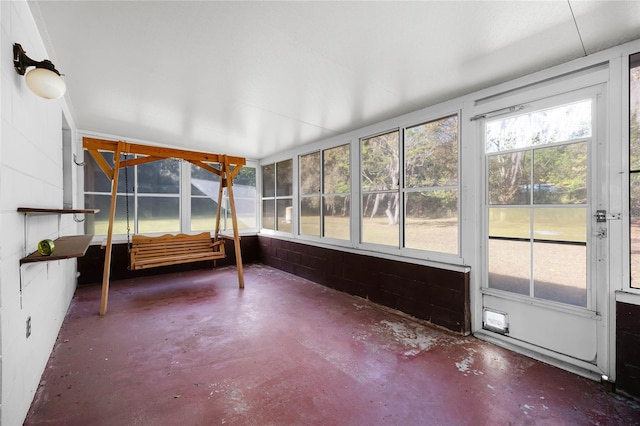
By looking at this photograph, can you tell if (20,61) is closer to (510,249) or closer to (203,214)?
(510,249)

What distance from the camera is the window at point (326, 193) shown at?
436 centimetres

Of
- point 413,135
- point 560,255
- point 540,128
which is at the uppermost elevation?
point 413,135

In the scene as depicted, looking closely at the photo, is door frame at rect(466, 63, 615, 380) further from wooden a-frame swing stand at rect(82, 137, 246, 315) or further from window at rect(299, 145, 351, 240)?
wooden a-frame swing stand at rect(82, 137, 246, 315)

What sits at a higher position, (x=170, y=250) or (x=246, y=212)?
(x=246, y=212)

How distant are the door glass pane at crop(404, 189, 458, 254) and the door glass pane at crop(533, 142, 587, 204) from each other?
0.72 meters

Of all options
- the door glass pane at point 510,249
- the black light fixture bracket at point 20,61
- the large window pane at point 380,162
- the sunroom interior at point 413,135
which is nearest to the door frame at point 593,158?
the sunroom interior at point 413,135

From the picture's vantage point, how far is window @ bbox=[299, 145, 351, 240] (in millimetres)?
4355

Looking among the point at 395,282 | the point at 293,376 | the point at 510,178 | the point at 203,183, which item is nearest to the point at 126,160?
the point at 203,183

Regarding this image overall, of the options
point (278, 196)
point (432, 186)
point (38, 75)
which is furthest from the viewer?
point (278, 196)

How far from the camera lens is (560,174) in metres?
2.27

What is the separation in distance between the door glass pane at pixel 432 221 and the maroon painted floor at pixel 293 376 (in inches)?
34.9

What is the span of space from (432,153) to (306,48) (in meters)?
1.88

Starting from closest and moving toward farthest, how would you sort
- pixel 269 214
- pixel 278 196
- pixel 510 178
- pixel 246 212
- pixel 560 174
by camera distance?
pixel 560 174 < pixel 510 178 < pixel 278 196 < pixel 269 214 < pixel 246 212

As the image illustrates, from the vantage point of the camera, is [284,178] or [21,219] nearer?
[21,219]
